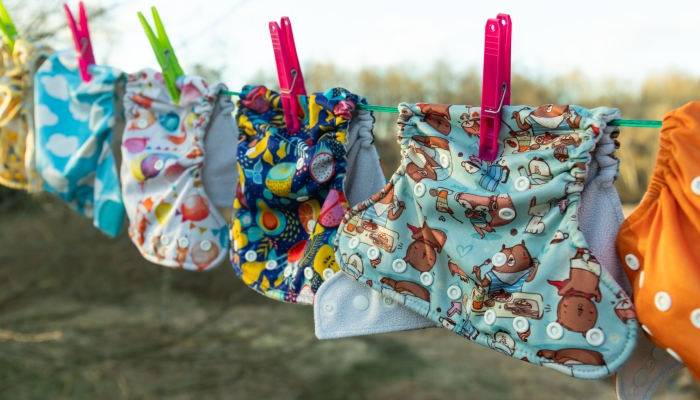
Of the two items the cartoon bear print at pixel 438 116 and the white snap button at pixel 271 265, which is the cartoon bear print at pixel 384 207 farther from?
the white snap button at pixel 271 265

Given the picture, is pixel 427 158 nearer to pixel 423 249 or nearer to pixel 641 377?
pixel 423 249

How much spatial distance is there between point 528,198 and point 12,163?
4.58ft

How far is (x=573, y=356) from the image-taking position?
2.10 ft

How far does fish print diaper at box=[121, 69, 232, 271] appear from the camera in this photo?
1.08 metres

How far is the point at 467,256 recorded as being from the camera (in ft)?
2.35

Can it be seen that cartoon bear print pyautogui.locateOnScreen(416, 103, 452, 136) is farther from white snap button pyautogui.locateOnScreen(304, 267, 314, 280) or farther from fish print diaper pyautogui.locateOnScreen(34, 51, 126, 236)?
fish print diaper pyautogui.locateOnScreen(34, 51, 126, 236)

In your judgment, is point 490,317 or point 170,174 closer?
point 490,317

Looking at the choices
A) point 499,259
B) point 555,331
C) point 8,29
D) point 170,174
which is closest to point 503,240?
point 499,259

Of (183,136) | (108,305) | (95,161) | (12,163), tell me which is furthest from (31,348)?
(183,136)

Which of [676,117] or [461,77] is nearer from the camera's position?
[676,117]

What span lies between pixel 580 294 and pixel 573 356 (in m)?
0.08

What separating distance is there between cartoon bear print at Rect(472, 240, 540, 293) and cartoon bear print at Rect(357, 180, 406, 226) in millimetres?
145

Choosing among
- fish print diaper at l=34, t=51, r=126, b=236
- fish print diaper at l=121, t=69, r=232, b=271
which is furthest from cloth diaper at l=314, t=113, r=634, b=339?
fish print diaper at l=34, t=51, r=126, b=236

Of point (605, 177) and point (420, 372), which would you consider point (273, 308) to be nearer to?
point (420, 372)
